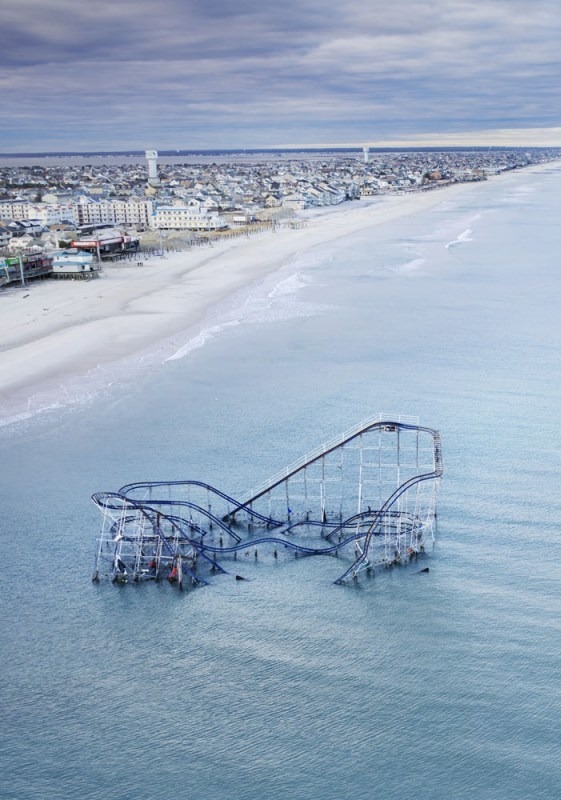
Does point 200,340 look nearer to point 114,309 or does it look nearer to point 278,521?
point 114,309

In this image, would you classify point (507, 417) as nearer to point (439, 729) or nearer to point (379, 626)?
point (379, 626)

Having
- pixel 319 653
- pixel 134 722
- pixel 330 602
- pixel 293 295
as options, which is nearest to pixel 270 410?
pixel 330 602

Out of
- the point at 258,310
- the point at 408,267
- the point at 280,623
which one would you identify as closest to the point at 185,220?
the point at 408,267

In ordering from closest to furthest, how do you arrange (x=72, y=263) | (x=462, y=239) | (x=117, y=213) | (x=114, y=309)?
(x=114, y=309), (x=72, y=263), (x=462, y=239), (x=117, y=213)

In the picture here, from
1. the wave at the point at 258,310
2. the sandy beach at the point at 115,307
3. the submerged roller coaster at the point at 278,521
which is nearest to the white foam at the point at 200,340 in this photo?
the wave at the point at 258,310

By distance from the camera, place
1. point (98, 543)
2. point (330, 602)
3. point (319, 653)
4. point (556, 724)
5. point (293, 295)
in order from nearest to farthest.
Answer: point (556, 724) → point (319, 653) → point (330, 602) → point (98, 543) → point (293, 295)

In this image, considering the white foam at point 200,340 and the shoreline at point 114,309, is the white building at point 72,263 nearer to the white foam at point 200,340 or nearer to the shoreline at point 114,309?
the shoreline at point 114,309

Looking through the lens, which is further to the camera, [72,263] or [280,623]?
[72,263]
